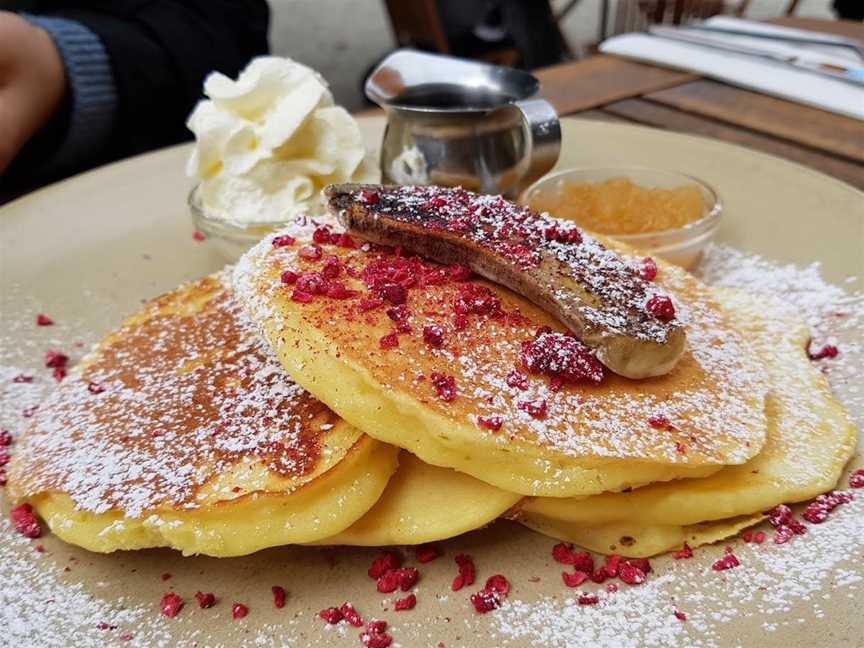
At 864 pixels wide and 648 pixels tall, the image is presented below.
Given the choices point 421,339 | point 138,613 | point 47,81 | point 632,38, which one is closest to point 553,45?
point 632,38

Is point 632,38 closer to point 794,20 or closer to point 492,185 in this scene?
point 794,20

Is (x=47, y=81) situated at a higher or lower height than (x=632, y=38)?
higher

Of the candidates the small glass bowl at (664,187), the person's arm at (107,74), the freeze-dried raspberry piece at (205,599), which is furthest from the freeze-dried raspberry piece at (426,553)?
the person's arm at (107,74)

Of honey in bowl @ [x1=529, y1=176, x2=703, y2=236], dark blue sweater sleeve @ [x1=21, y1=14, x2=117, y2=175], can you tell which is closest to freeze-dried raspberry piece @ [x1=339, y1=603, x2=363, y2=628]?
honey in bowl @ [x1=529, y1=176, x2=703, y2=236]

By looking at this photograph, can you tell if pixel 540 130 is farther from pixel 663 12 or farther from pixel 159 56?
pixel 663 12

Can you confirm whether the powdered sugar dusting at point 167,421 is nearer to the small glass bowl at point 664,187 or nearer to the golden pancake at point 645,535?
the golden pancake at point 645,535

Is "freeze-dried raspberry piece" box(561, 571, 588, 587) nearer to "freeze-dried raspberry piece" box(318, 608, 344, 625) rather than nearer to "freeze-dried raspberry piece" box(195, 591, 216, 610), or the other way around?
"freeze-dried raspberry piece" box(318, 608, 344, 625)
